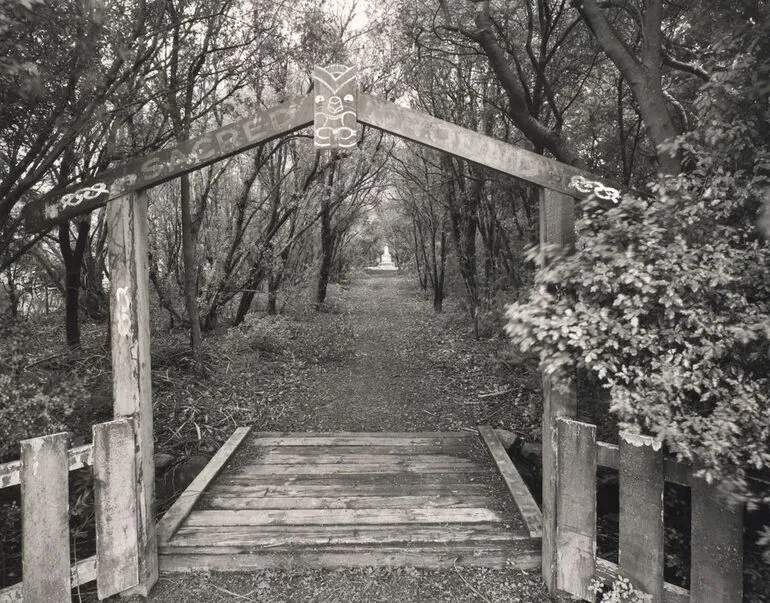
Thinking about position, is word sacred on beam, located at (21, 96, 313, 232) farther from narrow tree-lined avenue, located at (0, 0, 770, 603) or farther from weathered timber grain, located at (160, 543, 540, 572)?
weathered timber grain, located at (160, 543, 540, 572)

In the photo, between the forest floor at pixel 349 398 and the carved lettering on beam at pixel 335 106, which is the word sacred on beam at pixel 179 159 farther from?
the forest floor at pixel 349 398

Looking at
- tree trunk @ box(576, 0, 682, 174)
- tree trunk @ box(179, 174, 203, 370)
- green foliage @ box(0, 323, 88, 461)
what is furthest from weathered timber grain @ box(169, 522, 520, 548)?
tree trunk @ box(179, 174, 203, 370)

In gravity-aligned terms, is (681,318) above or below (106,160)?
below

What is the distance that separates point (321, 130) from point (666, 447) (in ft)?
9.72

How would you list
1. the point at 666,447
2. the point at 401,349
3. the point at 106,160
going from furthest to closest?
the point at 401,349, the point at 106,160, the point at 666,447

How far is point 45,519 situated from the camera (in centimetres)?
288

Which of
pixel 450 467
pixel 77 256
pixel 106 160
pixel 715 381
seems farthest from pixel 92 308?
pixel 715 381

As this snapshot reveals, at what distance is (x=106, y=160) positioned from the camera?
6.50 metres

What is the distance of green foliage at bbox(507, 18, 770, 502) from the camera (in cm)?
237

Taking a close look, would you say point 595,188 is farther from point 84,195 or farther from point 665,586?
point 84,195

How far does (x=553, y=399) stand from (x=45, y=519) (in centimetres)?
326

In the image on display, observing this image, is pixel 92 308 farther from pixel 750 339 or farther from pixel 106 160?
pixel 750 339

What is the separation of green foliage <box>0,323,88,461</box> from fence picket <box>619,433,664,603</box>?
13.2ft

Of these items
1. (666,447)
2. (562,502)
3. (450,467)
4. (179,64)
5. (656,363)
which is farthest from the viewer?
(179,64)
